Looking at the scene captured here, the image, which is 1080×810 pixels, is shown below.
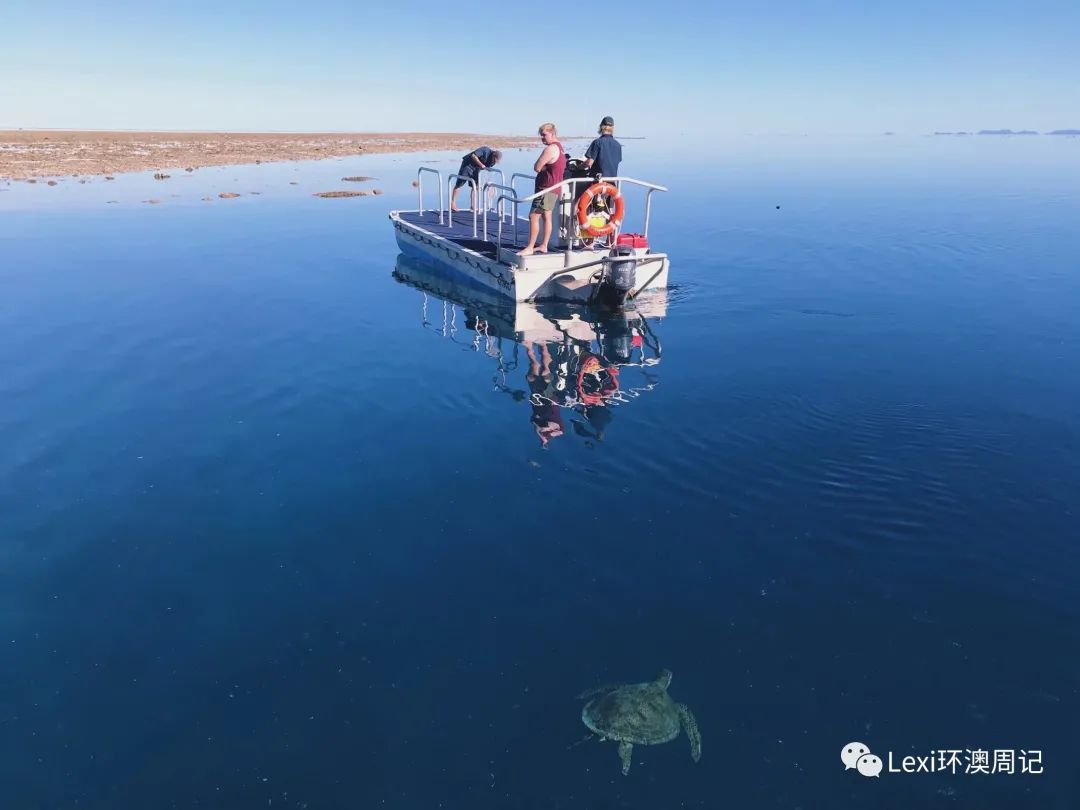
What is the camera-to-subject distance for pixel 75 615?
5.93 meters

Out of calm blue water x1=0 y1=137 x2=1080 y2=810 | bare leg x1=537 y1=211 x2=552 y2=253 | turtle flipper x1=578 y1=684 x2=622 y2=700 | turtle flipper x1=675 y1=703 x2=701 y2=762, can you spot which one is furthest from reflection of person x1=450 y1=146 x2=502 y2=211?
turtle flipper x1=675 y1=703 x2=701 y2=762

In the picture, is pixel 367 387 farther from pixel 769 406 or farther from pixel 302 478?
pixel 769 406

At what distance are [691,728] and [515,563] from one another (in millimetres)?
2438

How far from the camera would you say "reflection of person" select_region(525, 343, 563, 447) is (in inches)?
373

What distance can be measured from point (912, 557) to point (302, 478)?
725 centimetres

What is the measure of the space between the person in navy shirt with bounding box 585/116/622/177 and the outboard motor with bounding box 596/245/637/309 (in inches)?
75.2

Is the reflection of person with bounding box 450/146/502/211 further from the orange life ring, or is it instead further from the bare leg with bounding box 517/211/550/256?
the orange life ring

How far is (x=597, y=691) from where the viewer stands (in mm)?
5059

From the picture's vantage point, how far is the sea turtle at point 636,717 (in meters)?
4.68

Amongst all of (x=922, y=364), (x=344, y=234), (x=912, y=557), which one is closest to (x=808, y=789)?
(x=912, y=557)

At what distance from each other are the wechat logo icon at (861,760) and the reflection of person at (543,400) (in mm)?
5310

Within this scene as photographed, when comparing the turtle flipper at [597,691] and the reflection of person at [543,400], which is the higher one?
the reflection of person at [543,400]

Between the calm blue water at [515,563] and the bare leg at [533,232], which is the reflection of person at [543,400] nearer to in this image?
the calm blue water at [515,563]

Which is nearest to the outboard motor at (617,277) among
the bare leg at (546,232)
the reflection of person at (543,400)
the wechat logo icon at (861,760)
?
the bare leg at (546,232)
